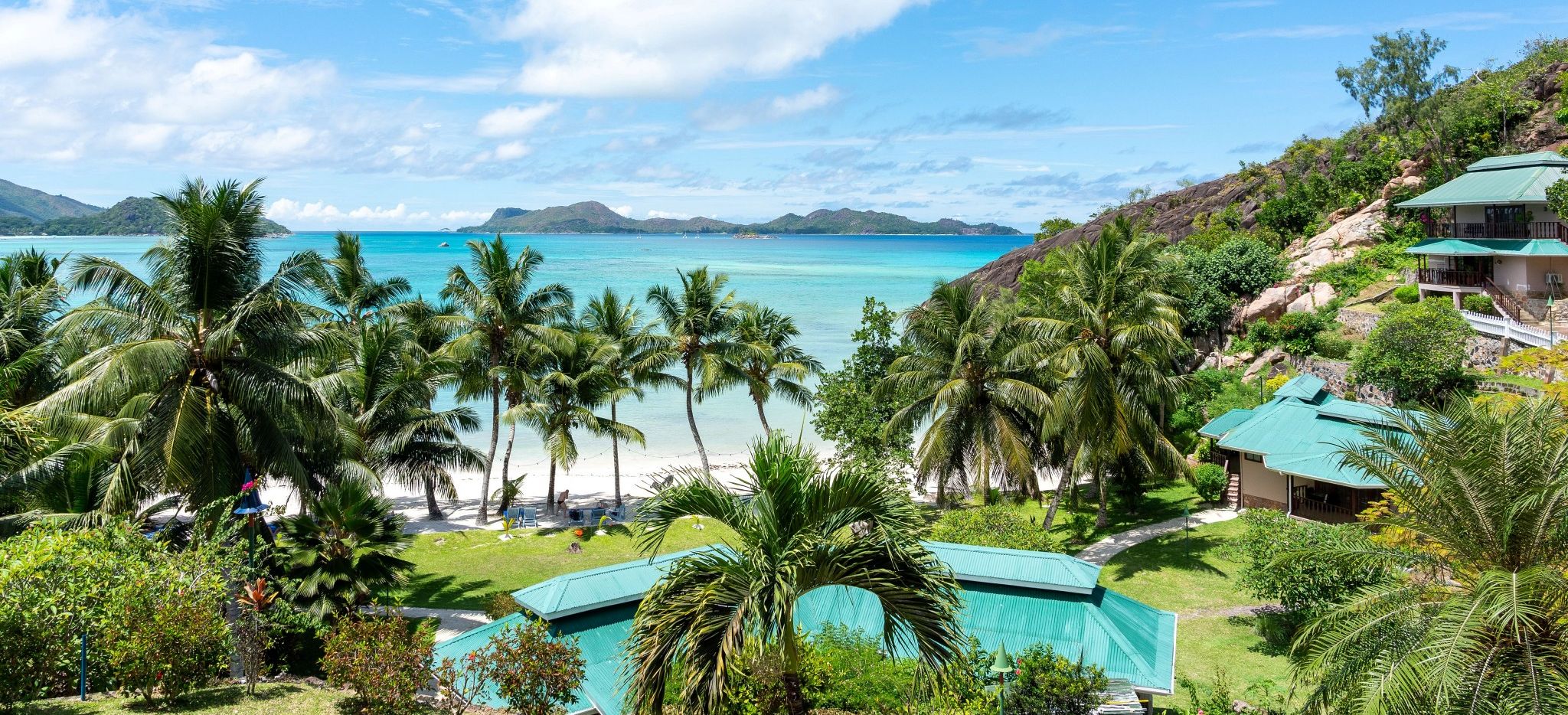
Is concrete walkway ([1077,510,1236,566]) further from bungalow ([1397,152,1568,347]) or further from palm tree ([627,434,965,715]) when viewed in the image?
palm tree ([627,434,965,715])

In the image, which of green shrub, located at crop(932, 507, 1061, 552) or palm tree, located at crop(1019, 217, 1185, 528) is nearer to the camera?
green shrub, located at crop(932, 507, 1061, 552)

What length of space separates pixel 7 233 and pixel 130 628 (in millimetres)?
223728

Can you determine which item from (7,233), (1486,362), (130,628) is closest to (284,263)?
(130,628)

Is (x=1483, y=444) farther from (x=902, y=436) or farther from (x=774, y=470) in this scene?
(x=902, y=436)

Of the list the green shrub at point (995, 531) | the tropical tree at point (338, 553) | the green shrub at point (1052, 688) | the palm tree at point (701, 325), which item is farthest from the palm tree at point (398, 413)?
the green shrub at point (1052, 688)

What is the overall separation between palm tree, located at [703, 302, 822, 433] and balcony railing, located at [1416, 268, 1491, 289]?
70.1 ft

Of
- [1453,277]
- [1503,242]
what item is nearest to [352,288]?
[1453,277]

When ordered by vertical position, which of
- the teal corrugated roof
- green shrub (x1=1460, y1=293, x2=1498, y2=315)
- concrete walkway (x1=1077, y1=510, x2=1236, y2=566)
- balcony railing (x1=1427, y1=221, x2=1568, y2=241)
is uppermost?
balcony railing (x1=1427, y1=221, x2=1568, y2=241)

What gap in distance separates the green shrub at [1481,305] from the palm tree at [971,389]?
17.0 metres

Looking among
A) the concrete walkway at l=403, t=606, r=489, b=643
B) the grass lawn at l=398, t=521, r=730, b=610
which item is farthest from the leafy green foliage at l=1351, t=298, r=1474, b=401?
the concrete walkway at l=403, t=606, r=489, b=643

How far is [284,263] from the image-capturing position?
13.5 m

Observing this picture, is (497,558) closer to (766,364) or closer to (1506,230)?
(766,364)

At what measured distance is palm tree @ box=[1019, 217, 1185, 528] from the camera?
19.6 m

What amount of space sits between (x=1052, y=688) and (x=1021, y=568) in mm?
3698
